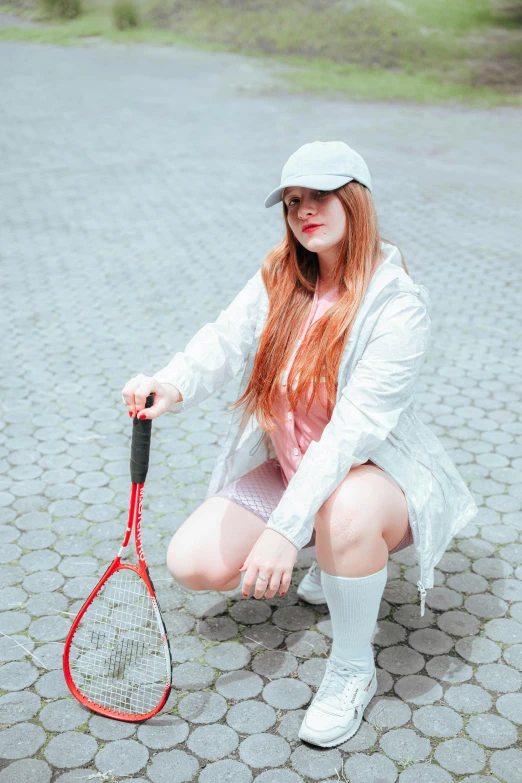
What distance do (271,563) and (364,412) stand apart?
1.71ft

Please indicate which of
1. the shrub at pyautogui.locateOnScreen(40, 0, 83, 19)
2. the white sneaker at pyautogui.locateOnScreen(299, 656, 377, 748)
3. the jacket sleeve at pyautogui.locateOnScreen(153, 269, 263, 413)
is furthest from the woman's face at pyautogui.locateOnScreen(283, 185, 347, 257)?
the shrub at pyautogui.locateOnScreen(40, 0, 83, 19)

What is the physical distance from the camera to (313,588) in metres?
3.26

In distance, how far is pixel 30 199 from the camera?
9.05 metres

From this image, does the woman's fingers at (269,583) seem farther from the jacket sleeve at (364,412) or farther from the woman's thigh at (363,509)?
the woman's thigh at (363,509)

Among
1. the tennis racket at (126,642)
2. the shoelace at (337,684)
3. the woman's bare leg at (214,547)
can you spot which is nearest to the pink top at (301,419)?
the woman's bare leg at (214,547)

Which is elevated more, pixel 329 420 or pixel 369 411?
pixel 369 411

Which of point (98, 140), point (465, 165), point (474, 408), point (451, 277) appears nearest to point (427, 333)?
point (474, 408)

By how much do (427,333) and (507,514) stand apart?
1.38 metres

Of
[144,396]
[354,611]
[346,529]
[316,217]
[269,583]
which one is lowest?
[354,611]

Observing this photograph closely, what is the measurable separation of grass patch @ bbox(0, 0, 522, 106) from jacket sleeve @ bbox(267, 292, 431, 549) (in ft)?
48.2

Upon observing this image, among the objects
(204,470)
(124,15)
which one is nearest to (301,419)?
(204,470)

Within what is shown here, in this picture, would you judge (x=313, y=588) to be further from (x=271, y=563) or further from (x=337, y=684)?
(x=271, y=563)

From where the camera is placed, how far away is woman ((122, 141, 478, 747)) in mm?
2564

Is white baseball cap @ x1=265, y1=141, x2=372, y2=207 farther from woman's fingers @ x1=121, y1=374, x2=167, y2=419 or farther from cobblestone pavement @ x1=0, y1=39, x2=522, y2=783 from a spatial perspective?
cobblestone pavement @ x1=0, y1=39, x2=522, y2=783
